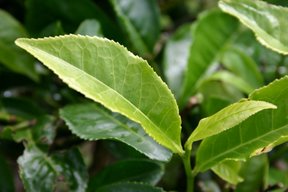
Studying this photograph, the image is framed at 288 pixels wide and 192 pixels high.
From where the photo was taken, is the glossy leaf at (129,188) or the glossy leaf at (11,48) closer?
the glossy leaf at (129,188)

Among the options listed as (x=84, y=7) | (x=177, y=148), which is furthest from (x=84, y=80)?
(x=84, y=7)

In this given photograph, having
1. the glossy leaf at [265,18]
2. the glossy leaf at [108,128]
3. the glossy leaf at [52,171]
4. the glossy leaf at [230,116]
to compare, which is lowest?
the glossy leaf at [52,171]

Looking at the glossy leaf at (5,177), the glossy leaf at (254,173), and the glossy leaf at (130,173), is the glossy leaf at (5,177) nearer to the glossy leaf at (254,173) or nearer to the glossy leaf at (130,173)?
the glossy leaf at (130,173)

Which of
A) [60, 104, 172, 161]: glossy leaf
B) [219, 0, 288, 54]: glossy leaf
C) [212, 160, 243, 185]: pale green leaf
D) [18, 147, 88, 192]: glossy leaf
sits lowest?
[212, 160, 243, 185]: pale green leaf

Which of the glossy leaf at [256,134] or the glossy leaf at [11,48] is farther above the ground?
the glossy leaf at [11,48]

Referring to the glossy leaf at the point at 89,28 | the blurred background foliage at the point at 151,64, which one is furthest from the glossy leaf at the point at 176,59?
the glossy leaf at the point at 89,28

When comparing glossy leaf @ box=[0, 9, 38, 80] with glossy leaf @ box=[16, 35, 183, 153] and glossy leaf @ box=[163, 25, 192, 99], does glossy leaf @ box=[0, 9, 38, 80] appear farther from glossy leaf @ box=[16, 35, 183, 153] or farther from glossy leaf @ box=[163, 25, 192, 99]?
glossy leaf @ box=[16, 35, 183, 153]

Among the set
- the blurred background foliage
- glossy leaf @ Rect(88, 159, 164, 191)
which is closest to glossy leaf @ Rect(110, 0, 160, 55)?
the blurred background foliage

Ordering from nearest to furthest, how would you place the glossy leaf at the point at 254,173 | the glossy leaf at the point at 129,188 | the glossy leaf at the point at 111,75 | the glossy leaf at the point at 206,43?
the glossy leaf at the point at 111,75
the glossy leaf at the point at 129,188
the glossy leaf at the point at 254,173
the glossy leaf at the point at 206,43

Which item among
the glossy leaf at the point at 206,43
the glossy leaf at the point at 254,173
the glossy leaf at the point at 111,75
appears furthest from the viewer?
the glossy leaf at the point at 206,43
